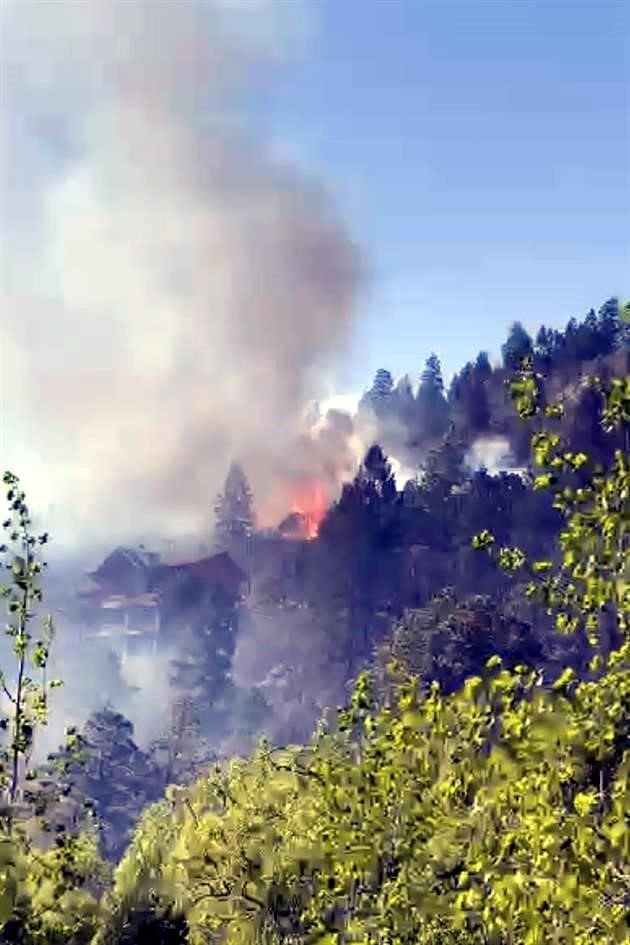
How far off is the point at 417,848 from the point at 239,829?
50.1 ft

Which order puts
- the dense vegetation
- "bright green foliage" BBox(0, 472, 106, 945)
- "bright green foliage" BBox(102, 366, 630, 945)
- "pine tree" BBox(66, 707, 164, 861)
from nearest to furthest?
1. "bright green foliage" BBox(102, 366, 630, 945)
2. the dense vegetation
3. "bright green foliage" BBox(0, 472, 106, 945)
4. "pine tree" BBox(66, 707, 164, 861)

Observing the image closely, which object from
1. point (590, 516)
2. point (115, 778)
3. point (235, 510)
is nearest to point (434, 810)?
point (590, 516)

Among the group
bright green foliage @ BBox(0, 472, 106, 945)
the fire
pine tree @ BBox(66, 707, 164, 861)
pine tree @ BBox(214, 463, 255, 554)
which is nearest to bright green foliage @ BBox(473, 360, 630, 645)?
bright green foliage @ BBox(0, 472, 106, 945)

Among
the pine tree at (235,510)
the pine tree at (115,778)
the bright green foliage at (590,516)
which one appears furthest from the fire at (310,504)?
the bright green foliage at (590,516)

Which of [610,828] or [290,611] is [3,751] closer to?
[610,828]

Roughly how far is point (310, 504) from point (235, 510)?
521 inches

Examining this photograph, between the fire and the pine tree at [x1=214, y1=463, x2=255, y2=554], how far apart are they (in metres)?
8.54

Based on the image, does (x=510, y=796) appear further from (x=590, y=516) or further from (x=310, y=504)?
(x=310, y=504)

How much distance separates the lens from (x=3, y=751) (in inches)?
437

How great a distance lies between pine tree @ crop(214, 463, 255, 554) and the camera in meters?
163

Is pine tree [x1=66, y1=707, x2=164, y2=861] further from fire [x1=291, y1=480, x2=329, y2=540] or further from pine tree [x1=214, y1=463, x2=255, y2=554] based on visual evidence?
pine tree [x1=214, y1=463, x2=255, y2=554]

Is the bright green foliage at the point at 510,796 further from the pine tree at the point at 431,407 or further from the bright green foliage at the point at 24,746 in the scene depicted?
the pine tree at the point at 431,407

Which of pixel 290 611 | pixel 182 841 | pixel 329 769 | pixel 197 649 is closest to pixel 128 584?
pixel 197 649

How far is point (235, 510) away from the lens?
Answer: 6471 inches
